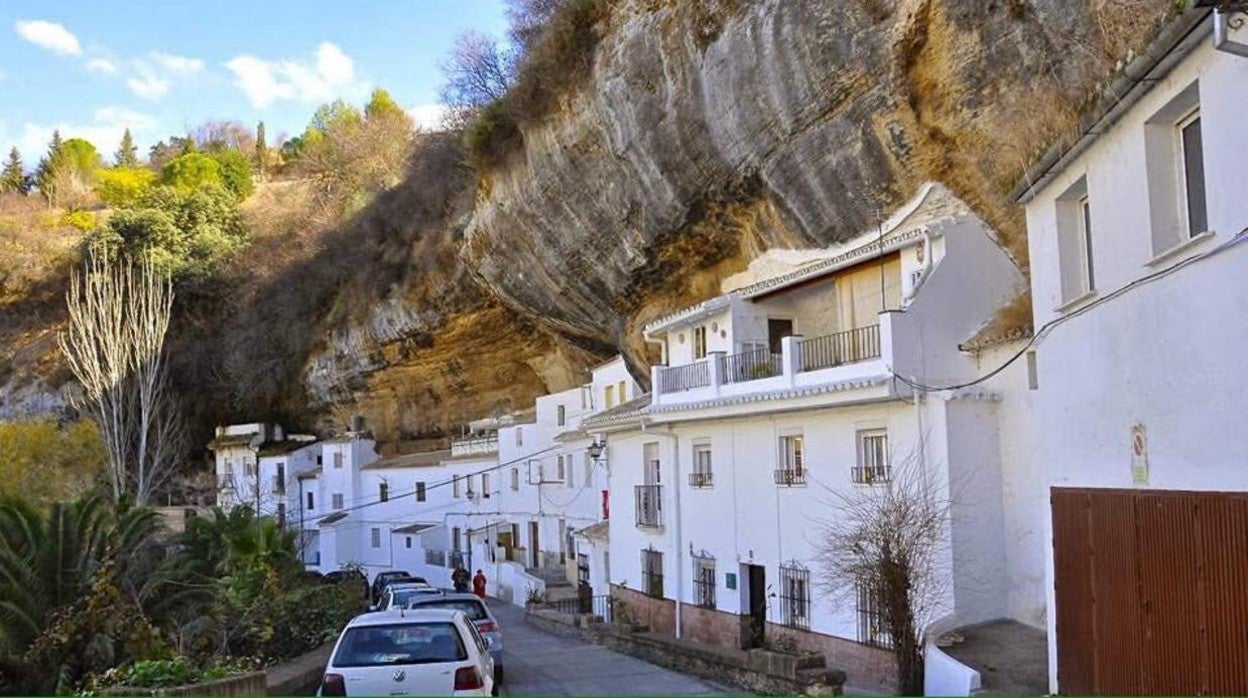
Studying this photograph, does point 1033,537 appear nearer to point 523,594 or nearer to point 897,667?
point 897,667

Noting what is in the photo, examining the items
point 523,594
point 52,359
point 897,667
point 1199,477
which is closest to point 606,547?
point 523,594

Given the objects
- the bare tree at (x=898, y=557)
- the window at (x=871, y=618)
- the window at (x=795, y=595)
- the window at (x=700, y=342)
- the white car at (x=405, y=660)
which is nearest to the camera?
the white car at (x=405, y=660)

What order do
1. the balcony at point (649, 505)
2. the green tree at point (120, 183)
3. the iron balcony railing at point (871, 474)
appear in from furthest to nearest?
the green tree at point (120, 183) → the balcony at point (649, 505) → the iron balcony railing at point (871, 474)

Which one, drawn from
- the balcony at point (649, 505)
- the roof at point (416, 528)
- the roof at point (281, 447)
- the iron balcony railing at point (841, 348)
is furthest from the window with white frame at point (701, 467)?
the roof at point (281, 447)

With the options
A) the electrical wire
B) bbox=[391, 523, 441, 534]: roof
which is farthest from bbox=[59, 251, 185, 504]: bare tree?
the electrical wire

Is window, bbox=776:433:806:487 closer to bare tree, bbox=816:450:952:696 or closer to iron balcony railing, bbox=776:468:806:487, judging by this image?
iron balcony railing, bbox=776:468:806:487

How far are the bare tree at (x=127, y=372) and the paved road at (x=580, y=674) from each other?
24899 mm

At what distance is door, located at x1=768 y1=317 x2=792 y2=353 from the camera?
23562mm

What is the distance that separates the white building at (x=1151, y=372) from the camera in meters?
7.34

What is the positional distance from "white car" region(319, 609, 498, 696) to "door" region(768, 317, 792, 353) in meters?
13.8

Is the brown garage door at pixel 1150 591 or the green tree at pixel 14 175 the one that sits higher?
the green tree at pixel 14 175

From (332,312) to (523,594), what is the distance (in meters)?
18.6

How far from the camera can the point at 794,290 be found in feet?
75.5

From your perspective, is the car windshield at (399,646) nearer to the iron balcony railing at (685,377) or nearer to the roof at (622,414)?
the iron balcony railing at (685,377)
